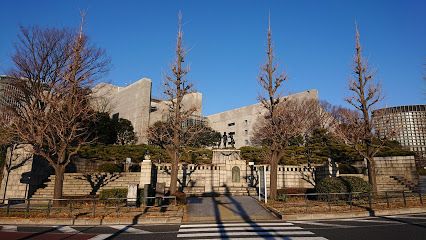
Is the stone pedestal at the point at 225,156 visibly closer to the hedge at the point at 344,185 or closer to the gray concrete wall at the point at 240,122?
the hedge at the point at 344,185

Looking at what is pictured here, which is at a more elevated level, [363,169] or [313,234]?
[363,169]

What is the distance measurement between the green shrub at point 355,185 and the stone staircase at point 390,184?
714 centimetres

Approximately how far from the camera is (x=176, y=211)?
45.7 feet

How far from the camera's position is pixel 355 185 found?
53.3 feet

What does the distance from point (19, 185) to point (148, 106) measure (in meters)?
38.4

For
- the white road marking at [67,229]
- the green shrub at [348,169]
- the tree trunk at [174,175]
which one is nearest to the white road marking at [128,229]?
the white road marking at [67,229]

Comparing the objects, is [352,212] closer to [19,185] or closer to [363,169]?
[363,169]

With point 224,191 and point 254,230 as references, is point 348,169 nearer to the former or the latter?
point 224,191

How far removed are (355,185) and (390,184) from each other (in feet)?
29.7

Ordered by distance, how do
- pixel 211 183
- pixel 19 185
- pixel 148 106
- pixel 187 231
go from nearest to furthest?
pixel 187 231 < pixel 19 185 < pixel 211 183 < pixel 148 106

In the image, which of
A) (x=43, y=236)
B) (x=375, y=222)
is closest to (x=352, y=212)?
(x=375, y=222)

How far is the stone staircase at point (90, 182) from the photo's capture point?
22000 mm

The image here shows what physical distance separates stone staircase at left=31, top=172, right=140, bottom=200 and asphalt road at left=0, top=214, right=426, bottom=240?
10992 mm

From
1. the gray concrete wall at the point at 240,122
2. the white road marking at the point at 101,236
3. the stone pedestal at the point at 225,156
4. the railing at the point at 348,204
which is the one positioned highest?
the gray concrete wall at the point at 240,122
